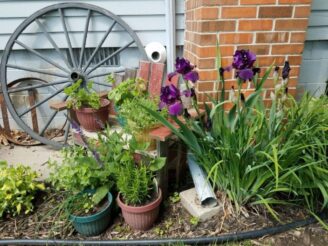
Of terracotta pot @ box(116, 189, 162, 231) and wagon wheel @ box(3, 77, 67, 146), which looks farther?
wagon wheel @ box(3, 77, 67, 146)

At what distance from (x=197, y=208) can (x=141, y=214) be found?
0.32m

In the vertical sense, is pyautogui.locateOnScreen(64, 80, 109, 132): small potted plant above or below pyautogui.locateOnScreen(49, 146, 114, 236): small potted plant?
above

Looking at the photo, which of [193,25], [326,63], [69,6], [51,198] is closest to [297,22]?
[193,25]

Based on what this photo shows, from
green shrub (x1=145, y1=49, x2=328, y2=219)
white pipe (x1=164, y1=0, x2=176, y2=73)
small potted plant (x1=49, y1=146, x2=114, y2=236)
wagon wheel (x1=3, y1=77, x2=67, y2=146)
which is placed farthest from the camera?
wagon wheel (x1=3, y1=77, x2=67, y2=146)

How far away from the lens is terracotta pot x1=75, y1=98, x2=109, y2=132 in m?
1.84

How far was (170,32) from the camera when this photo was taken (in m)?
2.35

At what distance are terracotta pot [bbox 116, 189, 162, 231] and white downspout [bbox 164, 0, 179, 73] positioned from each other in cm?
133

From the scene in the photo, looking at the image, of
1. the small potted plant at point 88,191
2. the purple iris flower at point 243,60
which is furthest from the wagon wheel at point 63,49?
the purple iris flower at point 243,60

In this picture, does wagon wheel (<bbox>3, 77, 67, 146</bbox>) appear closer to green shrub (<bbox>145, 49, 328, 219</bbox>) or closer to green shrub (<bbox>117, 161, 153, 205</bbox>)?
green shrub (<bbox>117, 161, 153, 205</bbox>)

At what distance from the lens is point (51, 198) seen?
181 centimetres

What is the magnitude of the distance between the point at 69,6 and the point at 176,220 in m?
1.97

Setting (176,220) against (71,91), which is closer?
(176,220)

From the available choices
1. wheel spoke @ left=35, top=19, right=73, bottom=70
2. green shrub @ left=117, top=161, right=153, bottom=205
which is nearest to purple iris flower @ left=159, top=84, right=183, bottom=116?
green shrub @ left=117, top=161, right=153, bottom=205

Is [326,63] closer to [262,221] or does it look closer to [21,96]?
[262,221]
